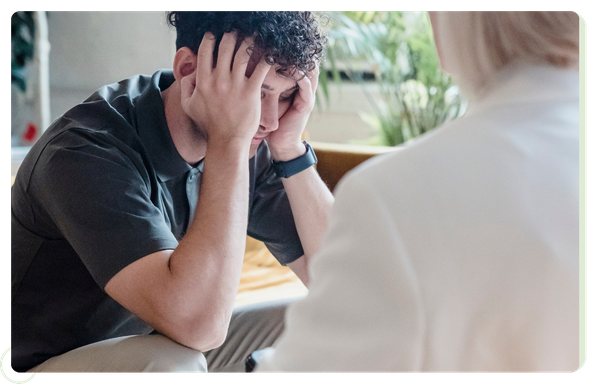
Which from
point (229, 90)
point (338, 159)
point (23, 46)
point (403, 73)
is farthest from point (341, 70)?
point (229, 90)

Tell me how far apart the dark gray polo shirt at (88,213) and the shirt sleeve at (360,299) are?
38 cm

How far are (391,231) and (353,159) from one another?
3.70 feet

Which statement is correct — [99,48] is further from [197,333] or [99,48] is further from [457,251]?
[457,251]

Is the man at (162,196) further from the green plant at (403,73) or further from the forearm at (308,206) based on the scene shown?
the green plant at (403,73)

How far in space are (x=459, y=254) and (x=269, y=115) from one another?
60 cm

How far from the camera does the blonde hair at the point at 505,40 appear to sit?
0.36 m

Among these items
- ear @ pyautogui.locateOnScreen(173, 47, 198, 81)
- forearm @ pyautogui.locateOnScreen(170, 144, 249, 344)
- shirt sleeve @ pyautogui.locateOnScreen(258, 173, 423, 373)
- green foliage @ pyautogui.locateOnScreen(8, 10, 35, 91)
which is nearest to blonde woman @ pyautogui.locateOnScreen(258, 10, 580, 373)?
shirt sleeve @ pyautogui.locateOnScreen(258, 173, 423, 373)

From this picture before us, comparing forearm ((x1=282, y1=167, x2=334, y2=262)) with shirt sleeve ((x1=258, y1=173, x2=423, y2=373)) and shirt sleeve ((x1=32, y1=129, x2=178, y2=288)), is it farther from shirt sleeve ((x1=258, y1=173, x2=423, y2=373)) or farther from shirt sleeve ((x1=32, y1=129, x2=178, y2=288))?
shirt sleeve ((x1=258, y1=173, x2=423, y2=373))

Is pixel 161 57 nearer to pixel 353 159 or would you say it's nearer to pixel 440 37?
pixel 353 159

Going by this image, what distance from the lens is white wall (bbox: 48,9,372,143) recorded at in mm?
854

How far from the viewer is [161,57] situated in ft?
4.30

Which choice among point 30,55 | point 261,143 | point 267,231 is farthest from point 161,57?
point 267,231

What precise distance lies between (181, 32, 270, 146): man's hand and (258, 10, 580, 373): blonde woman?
0.46 meters

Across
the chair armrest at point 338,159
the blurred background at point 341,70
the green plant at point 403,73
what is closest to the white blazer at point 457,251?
the blurred background at point 341,70
